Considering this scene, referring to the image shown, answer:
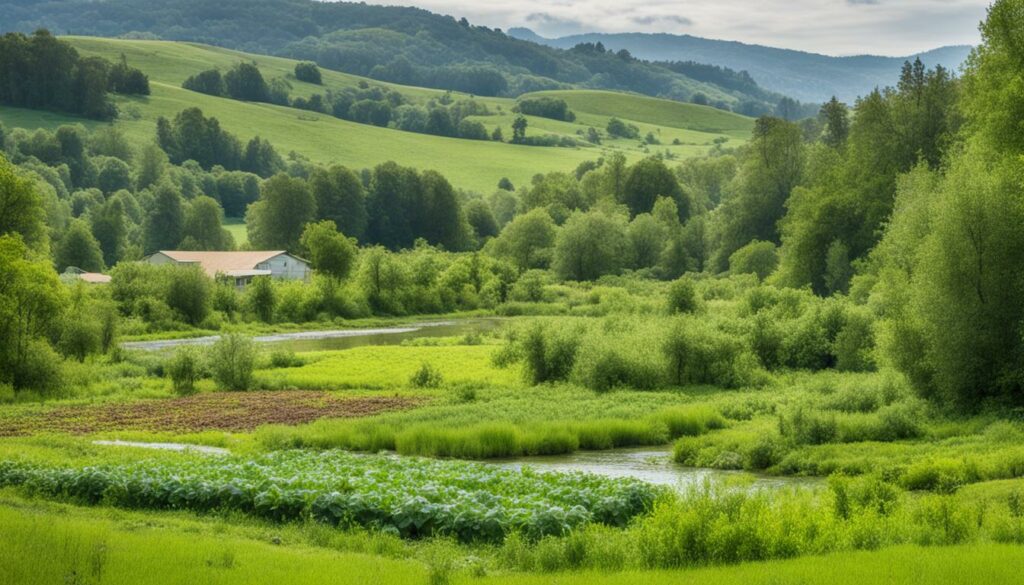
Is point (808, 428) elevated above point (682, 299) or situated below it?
above

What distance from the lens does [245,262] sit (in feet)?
434

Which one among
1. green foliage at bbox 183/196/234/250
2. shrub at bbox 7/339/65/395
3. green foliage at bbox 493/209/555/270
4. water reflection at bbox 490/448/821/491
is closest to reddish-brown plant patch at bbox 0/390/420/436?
shrub at bbox 7/339/65/395

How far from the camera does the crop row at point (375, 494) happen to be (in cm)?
2398

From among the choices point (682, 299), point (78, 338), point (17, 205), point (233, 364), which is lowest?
point (78, 338)

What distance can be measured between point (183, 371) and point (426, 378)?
13.2 m

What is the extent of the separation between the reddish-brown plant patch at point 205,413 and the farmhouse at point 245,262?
242ft

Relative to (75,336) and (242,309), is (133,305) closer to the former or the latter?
(242,309)

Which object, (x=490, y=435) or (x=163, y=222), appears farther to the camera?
(x=163, y=222)

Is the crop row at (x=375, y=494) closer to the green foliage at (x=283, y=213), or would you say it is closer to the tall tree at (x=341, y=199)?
the green foliage at (x=283, y=213)

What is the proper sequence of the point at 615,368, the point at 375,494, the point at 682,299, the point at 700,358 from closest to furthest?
the point at 375,494
the point at 615,368
the point at 700,358
the point at 682,299

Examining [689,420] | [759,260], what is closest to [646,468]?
[689,420]

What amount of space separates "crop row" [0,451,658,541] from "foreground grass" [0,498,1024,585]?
7.29ft

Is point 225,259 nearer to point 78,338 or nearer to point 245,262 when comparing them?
point 245,262

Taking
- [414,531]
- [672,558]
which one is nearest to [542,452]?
[414,531]
